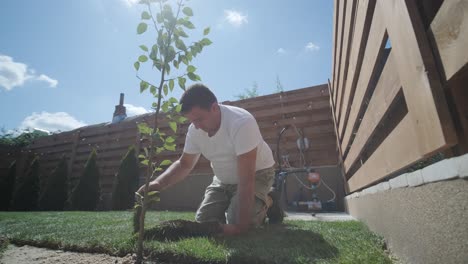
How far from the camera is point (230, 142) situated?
2.14m

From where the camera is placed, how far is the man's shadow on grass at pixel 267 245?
1187mm

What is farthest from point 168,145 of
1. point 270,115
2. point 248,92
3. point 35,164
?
point 248,92

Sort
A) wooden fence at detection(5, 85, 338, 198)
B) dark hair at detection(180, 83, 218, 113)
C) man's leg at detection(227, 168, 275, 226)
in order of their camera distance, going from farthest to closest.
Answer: wooden fence at detection(5, 85, 338, 198)
man's leg at detection(227, 168, 275, 226)
dark hair at detection(180, 83, 218, 113)

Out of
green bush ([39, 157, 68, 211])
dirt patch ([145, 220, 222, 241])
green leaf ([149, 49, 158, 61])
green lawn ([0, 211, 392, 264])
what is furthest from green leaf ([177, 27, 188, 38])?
green bush ([39, 157, 68, 211])

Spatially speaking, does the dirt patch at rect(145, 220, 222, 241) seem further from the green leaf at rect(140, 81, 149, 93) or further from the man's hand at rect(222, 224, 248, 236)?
the green leaf at rect(140, 81, 149, 93)

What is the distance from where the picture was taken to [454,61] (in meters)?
0.51

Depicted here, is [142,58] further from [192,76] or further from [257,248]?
[257,248]

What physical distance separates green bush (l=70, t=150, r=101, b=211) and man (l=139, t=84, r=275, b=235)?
573cm

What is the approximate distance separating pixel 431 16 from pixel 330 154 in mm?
4867

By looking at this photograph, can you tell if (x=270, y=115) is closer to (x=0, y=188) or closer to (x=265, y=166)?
(x=265, y=166)

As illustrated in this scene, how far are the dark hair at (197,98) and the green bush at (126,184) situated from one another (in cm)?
548

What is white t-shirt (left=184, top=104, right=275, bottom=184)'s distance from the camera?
1909 mm

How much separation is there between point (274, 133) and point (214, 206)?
12.7ft

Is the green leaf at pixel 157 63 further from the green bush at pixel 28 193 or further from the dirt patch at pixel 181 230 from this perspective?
the green bush at pixel 28 193
